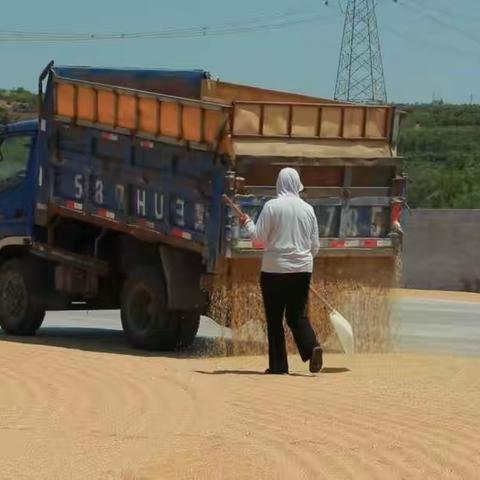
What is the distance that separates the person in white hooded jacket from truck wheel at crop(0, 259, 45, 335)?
545 cm

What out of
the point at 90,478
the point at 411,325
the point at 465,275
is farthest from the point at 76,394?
the point at 465,275

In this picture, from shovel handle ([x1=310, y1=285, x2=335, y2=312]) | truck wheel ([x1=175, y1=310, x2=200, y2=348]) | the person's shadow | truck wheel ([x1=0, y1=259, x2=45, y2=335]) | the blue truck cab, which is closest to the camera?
the person's shadow

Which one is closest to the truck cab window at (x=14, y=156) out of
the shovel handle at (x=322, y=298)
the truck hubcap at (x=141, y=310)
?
the truck hubcap at (x=141, y=310)

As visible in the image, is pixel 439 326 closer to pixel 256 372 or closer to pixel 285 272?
pixel 256 372

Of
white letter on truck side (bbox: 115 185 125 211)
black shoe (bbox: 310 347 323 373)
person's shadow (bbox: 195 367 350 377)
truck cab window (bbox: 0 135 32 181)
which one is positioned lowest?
person's shadow (bbox: 195 367 350 377)

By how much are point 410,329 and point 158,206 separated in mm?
7165

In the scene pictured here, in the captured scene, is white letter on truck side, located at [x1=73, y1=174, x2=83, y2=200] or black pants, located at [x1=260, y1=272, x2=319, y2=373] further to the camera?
white letter on truck side, located at [x1=73, y1=174, x2=83, y2=200]

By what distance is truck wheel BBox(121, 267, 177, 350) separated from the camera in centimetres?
1574

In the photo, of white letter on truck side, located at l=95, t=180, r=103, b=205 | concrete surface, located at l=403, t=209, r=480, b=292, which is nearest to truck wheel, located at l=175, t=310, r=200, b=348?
white letter on truck side, located at l=95, t=180, r=103, b=205

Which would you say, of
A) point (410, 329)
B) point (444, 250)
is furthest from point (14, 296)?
point (444, 250)

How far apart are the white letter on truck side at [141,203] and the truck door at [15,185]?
6.88 ft

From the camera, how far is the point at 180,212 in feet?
49.7

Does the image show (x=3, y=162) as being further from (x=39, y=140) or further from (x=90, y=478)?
(x=90, y=478)

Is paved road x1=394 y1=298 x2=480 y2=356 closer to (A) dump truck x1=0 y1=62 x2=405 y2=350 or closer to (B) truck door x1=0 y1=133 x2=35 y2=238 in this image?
(A) dump truck x1=0 y1=62 x2=405 y2=350
